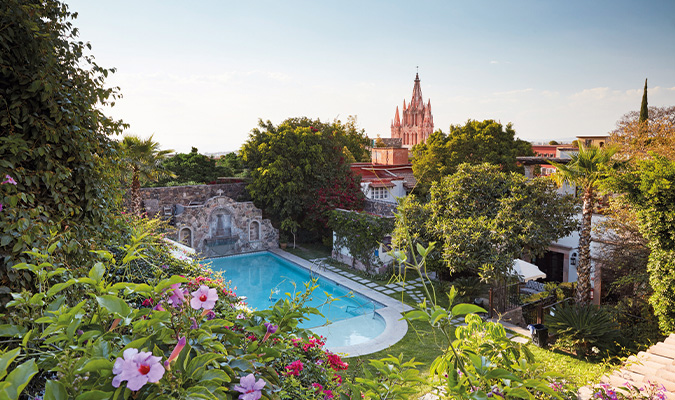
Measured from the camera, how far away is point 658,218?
33.3 feet

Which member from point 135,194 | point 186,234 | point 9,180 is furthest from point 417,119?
point 9,180

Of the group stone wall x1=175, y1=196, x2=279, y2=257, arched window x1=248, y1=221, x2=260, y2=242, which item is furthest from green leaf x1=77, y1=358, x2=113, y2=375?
arched window x1=248, y1=221, x2=260, y2=242

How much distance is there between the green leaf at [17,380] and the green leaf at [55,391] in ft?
0.27

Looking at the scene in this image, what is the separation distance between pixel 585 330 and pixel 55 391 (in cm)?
1144

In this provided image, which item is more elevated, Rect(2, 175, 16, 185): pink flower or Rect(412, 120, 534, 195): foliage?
Rect(412, 120, 534, 195): foliage

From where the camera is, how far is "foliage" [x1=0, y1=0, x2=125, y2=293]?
3.58 m

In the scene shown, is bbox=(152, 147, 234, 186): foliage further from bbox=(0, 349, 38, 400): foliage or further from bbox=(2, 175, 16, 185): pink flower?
bbox=(0, 349, 38, 400): foliage

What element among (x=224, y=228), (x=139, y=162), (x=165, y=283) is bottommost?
(x=224, y=228)

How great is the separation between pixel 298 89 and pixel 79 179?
38.0 m

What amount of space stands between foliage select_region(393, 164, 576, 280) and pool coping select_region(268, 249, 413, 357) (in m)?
2.28

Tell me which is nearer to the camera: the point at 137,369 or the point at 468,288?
the point at 137,369

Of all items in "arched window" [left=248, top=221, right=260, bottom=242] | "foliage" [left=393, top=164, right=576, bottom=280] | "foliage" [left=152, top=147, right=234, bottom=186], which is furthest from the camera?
"foliage" [left=152, top=147, right=234, bottom=186]

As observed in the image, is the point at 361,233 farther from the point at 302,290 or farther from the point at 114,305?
the point at 114,305

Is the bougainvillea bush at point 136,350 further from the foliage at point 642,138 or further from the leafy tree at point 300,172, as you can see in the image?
the leafy tree at point 300,172
